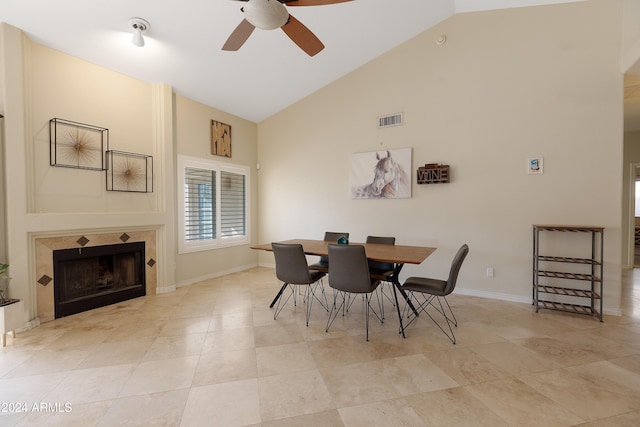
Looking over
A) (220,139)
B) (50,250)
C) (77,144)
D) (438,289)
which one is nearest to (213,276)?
(50,250)

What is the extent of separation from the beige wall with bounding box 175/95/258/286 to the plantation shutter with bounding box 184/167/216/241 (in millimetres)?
292

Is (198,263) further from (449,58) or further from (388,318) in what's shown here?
(449,58)

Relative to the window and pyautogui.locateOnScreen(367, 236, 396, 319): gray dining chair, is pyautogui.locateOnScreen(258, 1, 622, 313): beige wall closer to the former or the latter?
pyautogui.locateOnScreen(367, 236, 396, 319): gray dining chair

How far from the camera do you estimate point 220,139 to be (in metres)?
5.00

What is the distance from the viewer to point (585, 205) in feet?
11.0

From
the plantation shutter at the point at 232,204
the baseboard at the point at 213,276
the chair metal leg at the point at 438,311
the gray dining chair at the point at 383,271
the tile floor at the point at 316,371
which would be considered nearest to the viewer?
the tile floor at the point at 316,371

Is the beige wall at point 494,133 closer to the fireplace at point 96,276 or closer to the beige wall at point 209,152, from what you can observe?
the beige wall at point 209,152

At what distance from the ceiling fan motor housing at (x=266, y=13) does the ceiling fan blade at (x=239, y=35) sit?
1.03ft

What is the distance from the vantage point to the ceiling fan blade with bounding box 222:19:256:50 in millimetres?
2368

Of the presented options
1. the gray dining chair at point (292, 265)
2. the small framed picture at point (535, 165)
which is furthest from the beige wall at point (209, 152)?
Result: the small framed picture at point (535, 165)

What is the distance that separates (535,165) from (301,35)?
10.7 feet

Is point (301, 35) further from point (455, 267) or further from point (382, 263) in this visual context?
point (382, 263)

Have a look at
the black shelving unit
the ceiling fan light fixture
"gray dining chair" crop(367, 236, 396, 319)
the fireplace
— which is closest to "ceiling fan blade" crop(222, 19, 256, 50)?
the ceiling fan light fixture

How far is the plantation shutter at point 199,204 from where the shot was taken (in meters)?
4.56
